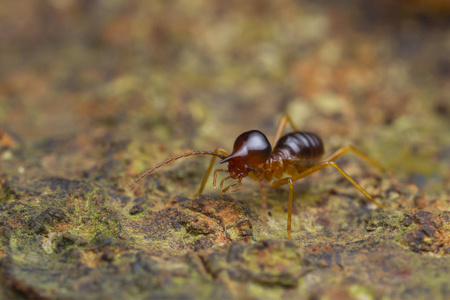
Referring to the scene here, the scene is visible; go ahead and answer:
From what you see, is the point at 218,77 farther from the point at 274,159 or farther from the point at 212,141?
the point at 274,159

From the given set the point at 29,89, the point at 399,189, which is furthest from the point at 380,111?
the point at 29,89

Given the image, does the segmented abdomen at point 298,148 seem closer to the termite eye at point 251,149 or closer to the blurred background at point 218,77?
the termite eye at point 251,149

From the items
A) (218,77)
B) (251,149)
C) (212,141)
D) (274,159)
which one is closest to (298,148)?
(274,159)

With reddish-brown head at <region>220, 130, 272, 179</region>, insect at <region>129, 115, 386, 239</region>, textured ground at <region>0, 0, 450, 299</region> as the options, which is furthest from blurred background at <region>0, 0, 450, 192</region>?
reddish-brown head at <region>220, 130, 272, 179</region>

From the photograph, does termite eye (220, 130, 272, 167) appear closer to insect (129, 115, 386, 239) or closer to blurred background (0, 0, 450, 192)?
insect (129, 115, 386, 239)

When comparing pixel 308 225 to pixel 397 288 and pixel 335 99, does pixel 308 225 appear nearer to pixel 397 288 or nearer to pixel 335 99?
pixel 397 288

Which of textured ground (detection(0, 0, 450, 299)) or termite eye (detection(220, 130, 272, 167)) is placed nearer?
textured ground (detection(0, 0, 450, 299))
